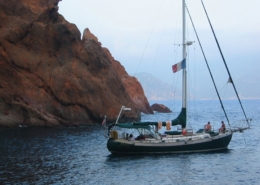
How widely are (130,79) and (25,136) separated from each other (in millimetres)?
76397

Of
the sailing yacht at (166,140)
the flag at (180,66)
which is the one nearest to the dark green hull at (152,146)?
the sailing yacht at (166,140)

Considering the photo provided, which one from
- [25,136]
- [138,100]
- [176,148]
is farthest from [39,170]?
[138,100]

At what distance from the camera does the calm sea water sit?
30.3 metres

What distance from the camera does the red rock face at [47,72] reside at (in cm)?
6850

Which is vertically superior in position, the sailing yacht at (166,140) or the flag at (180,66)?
the flag at (180,66)

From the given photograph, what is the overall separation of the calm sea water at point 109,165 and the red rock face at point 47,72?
57.8 ft

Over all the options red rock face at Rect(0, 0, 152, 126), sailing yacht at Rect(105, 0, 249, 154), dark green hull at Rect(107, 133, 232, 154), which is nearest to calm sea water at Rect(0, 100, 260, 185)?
dark green hull at Rect(107, 133, 232, 154)

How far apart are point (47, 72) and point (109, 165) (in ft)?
141

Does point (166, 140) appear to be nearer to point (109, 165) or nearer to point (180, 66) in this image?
point (109, 165)

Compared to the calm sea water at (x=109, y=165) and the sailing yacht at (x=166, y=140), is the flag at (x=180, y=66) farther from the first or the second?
the calm sea water at (x=109, y=165)

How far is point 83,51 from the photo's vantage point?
82.1 metres

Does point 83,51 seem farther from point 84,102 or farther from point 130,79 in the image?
point 130,79

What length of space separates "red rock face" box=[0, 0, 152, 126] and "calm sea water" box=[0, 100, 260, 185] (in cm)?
1763

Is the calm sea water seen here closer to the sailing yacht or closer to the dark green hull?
the dark green hull
